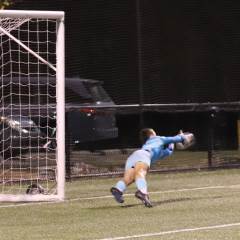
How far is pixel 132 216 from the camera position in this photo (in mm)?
10633

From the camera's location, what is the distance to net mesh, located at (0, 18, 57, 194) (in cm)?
1491

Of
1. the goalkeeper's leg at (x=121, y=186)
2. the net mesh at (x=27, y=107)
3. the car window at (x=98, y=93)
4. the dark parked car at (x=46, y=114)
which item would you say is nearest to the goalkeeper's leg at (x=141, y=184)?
the goalkeeper's leg at (x=121, y=186)

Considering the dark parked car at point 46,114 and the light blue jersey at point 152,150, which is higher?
the dark parked car at point 46,114

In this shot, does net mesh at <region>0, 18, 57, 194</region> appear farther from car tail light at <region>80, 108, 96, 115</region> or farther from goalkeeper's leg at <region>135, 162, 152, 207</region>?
goalkeeper's leg at <region>135, 162, 152, 207</region>

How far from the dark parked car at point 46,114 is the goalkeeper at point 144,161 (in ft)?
8.51

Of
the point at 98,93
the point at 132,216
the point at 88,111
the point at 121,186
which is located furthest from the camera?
the point at 98,93

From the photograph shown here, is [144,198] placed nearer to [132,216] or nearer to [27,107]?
[132,216]

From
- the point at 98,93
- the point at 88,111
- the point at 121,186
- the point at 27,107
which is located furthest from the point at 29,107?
the point at 121,186

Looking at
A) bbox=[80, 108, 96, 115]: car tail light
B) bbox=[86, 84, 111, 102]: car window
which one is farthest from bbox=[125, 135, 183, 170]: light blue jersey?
bbox=[86, 84, 111, 102]: car window

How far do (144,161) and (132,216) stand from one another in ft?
4.32

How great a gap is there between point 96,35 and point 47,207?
7.21 m

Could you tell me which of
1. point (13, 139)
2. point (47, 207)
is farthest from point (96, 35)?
point (47, 207)

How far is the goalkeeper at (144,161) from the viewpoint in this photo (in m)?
11.4

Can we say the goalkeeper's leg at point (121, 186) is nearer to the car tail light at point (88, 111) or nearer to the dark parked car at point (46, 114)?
the dark parked car at point (46, 114)
